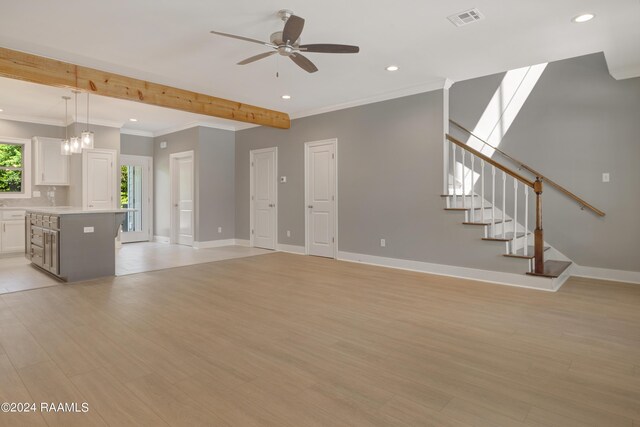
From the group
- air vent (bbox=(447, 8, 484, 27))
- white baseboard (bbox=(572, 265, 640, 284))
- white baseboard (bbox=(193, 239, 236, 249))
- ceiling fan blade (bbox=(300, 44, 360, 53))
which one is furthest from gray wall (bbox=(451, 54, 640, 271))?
white baseboard (bbox=(193, 239, 236, 249))

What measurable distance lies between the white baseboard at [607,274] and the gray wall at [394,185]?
1.37 m

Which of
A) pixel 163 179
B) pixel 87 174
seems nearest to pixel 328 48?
pixel 87 174

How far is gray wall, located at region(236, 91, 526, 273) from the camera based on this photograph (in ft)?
16.7

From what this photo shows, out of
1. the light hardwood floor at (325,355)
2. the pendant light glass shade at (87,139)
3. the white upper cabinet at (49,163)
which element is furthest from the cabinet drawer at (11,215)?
the light hardwood floor at (325,355)

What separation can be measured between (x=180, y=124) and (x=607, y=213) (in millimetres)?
8077

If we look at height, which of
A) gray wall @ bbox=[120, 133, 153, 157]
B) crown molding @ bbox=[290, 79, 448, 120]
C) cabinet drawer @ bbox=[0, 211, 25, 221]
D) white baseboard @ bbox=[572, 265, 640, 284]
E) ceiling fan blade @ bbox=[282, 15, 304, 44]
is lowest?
white baseboard @ bbox=[572, 265, 640, 284]

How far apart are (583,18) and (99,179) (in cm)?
838

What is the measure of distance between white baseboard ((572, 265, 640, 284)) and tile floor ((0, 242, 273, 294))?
534cm

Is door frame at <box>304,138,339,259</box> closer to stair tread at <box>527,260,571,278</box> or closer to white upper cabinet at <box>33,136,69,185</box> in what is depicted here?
stair tread at <box>527,260,571,278</box>

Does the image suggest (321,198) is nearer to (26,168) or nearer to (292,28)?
(292,28)

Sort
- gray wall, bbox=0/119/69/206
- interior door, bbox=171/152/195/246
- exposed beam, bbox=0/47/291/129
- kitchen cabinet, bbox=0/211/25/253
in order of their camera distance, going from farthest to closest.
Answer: interior door, bbox=171/152/195/246
gray wall, bbox=0/119/69/206
kitchen cabinet, bbox=0/211/25/253
exposed beam, bbox=0/47/291/129

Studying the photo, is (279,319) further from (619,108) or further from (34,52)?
(619,108)

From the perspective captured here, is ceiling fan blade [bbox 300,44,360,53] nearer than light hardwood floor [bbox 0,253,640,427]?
No

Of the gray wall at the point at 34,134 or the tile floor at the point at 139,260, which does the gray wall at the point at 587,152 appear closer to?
the tile floor at the point at 139,260
